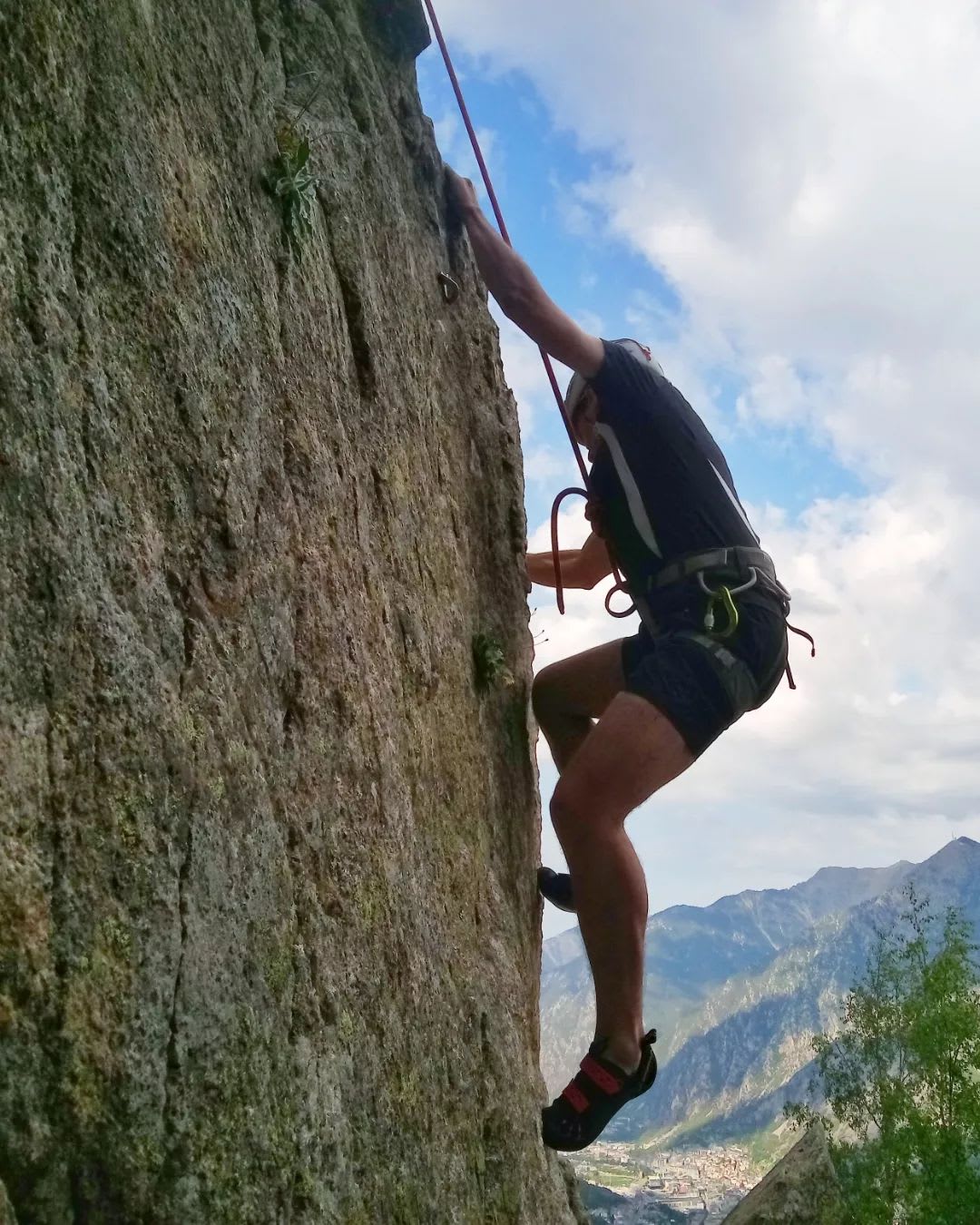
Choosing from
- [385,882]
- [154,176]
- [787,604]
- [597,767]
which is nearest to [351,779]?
[385,882]

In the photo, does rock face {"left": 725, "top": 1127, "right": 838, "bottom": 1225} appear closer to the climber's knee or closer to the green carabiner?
the climber's knee

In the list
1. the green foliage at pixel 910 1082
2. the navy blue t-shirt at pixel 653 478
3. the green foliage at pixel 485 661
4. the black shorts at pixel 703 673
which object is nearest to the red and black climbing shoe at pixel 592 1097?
the black shorts at pixel 703 673

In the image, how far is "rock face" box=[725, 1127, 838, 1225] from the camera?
78.1 feet

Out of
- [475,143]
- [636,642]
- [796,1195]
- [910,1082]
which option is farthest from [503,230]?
[910,1082]

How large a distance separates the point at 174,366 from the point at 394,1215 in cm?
411

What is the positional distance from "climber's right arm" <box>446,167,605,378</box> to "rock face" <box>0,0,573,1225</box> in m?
0.93

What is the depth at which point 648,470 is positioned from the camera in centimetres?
698

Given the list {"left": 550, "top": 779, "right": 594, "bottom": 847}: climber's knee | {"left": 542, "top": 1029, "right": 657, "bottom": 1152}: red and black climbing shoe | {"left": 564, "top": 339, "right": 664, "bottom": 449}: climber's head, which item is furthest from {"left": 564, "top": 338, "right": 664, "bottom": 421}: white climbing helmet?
{"left": 542, "top": 1029, "right": 657, "bottom": 1152}: red and black climbing shoe

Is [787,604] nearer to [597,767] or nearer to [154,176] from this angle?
[597,767]

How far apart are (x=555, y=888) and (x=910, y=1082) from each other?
2839 centimetres

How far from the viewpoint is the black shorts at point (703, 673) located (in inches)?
243

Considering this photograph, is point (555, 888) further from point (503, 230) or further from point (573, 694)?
point (503, 230)

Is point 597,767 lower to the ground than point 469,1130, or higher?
higher

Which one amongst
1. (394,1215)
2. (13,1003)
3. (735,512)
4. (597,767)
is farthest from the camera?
(735,512)
